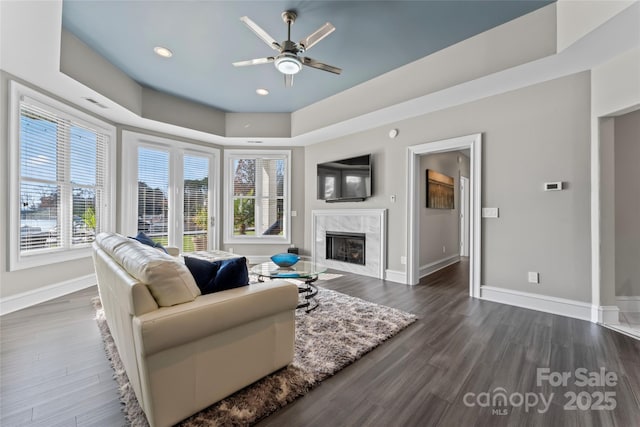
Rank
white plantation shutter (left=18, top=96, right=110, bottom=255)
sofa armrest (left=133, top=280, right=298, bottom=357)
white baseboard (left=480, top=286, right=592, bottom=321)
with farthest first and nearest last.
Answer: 1. white plantation shutter (left=18, top=96, right=110, bottom=255)
2. white baseboard (left=480, top=286, right=592, bottom=321)
3. sofa armrest (left=133, top=280, right=298, bottom=357)

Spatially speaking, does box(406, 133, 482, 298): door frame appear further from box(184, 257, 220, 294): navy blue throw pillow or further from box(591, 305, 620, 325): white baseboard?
box(184, 257, 220, 294): navy blue throw pillow

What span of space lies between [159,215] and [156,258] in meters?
4.18


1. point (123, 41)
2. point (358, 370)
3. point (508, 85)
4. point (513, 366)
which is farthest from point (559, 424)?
point (123, 41)

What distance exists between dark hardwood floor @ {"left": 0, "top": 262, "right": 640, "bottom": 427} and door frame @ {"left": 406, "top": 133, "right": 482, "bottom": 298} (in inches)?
29.7

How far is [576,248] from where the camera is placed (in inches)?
Answer: 113

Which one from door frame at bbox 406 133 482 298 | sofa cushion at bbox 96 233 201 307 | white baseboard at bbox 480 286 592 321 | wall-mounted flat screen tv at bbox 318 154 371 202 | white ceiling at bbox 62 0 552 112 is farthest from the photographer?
wall-mounted flat screen tv at bbox 318 154 371 202

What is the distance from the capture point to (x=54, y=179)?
3.54m

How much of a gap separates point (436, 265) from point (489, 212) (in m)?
2.03

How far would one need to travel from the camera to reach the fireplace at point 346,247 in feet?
16.0

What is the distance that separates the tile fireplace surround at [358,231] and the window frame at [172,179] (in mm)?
2221

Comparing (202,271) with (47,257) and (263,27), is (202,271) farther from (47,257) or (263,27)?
(47,257)

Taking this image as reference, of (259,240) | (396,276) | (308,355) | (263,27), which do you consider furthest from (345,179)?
(308,355)

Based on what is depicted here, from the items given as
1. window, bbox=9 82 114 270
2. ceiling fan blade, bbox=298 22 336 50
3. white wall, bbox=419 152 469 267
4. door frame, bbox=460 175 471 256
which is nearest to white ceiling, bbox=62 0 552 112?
ceiling fan blade, bbox=298 22 336 50

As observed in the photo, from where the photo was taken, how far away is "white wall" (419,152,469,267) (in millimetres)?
4832
